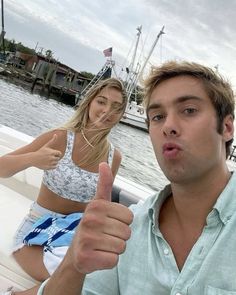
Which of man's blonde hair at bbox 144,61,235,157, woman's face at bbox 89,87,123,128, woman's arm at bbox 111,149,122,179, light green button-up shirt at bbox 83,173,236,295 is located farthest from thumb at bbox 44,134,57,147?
light green button-up shirt at bbox 83,173,236,295

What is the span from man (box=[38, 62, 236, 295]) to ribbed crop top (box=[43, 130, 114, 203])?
0.85 m

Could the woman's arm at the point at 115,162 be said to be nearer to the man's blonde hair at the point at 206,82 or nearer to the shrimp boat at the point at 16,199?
the shrimp boat at the point at 16,199

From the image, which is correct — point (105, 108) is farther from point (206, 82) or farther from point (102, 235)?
point (102, 235)

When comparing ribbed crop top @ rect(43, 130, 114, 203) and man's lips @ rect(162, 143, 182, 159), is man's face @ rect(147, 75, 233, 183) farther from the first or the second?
ribbed crop top @ rect(43, 130, 114, 203)

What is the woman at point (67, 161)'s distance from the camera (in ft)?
6.86

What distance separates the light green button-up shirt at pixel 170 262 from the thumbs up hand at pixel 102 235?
0.30m

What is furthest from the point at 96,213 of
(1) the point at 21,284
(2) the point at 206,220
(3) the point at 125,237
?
(1) the point at 21,284

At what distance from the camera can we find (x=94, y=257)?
3.14 feet

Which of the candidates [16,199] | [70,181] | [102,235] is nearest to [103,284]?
[102,235]

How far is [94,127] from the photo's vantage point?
2.51 metres

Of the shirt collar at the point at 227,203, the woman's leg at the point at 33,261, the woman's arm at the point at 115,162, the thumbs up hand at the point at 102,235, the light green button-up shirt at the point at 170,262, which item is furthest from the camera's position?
the woman's arm at the point at 115,162

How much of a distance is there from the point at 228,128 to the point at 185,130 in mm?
293

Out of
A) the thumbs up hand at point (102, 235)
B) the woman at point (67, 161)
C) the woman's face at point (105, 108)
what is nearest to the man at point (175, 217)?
the thumbs up hand at point (102, 235)

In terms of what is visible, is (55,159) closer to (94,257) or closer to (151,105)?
(151,105)
